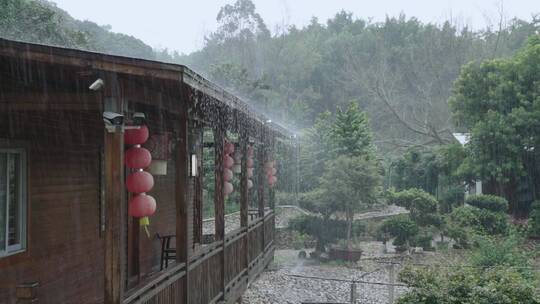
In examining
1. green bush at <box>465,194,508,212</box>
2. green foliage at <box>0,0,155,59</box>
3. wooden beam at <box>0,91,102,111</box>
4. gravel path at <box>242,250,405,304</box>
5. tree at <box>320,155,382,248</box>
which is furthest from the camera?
green bush at <box>465,194,508,212</box>

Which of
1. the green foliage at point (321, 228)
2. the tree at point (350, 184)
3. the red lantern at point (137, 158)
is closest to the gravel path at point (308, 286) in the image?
the green foliage at point (321, 228)

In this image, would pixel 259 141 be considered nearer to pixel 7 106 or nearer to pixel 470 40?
pixel 7 106

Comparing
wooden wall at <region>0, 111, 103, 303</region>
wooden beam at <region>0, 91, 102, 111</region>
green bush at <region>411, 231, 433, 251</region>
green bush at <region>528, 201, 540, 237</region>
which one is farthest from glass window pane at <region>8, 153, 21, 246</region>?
green bush at <region>528, 201, 540, 237</region>

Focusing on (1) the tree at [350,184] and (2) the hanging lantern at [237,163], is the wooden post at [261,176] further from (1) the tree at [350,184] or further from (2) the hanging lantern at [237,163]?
(1) the tree at [350,184]

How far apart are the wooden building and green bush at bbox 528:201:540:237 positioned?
551 inches

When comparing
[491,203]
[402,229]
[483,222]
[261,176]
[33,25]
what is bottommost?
[402,229]

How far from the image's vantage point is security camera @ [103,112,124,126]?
4.50 m

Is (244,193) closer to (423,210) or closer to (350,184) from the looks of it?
(350,184)

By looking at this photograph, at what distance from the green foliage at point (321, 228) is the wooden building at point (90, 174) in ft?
29.3

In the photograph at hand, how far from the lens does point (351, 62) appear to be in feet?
135

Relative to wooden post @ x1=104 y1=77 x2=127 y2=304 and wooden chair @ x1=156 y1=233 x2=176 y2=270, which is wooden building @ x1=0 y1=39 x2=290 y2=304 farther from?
wooden chair @ x1=156 y1=233 x2=176 y2=270

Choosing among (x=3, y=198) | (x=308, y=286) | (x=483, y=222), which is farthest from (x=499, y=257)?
(x=3, y=198)

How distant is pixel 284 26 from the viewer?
48094mm

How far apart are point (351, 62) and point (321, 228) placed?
24.9 meters
